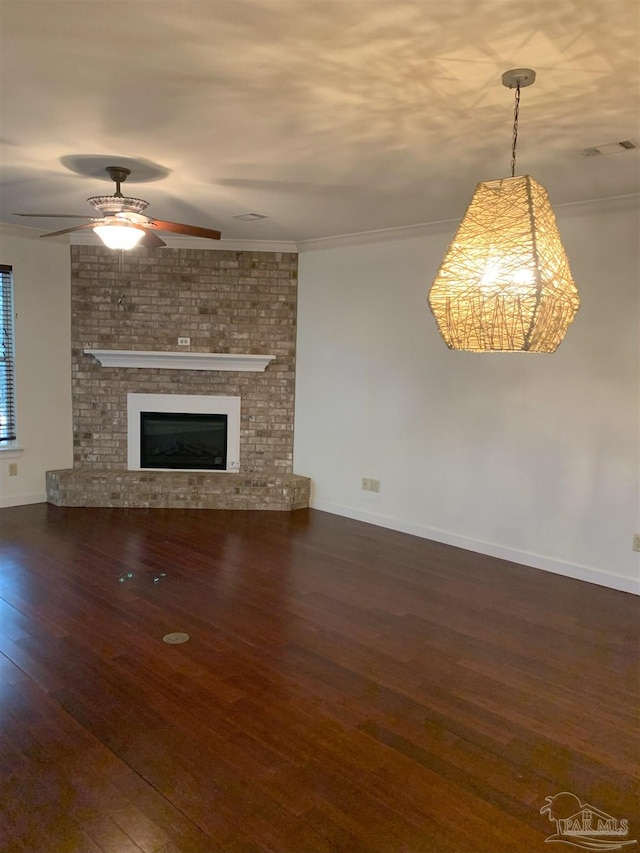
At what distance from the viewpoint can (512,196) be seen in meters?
2.20

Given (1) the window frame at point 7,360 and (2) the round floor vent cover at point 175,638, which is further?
(1) the window frame at point 7,360

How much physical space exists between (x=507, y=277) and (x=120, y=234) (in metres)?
2.35

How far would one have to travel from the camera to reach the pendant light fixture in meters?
2.09

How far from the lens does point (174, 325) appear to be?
6.00 m

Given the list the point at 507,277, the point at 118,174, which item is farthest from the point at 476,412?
the point at 118,174

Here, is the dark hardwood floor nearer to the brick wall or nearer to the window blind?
the window blind

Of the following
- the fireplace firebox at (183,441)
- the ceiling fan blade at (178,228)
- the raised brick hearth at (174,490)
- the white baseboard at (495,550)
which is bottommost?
the white baseboard at (495,550)

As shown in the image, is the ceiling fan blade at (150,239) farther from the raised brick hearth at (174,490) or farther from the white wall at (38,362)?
the raised brick hearth at (174,490)

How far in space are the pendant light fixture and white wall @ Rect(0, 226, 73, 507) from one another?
4.69 m

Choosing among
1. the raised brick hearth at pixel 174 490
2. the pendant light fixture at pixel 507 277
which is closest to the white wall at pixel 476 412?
the raised brick hearth at pixel 174 490

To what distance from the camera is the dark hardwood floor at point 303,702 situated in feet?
6.62

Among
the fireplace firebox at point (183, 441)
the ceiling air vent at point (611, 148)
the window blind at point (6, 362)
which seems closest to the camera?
the ceiling air vent at point (611, 148)

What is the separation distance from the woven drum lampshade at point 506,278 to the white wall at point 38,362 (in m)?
4.69

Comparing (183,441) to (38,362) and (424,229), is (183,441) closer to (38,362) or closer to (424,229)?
(38,362)
